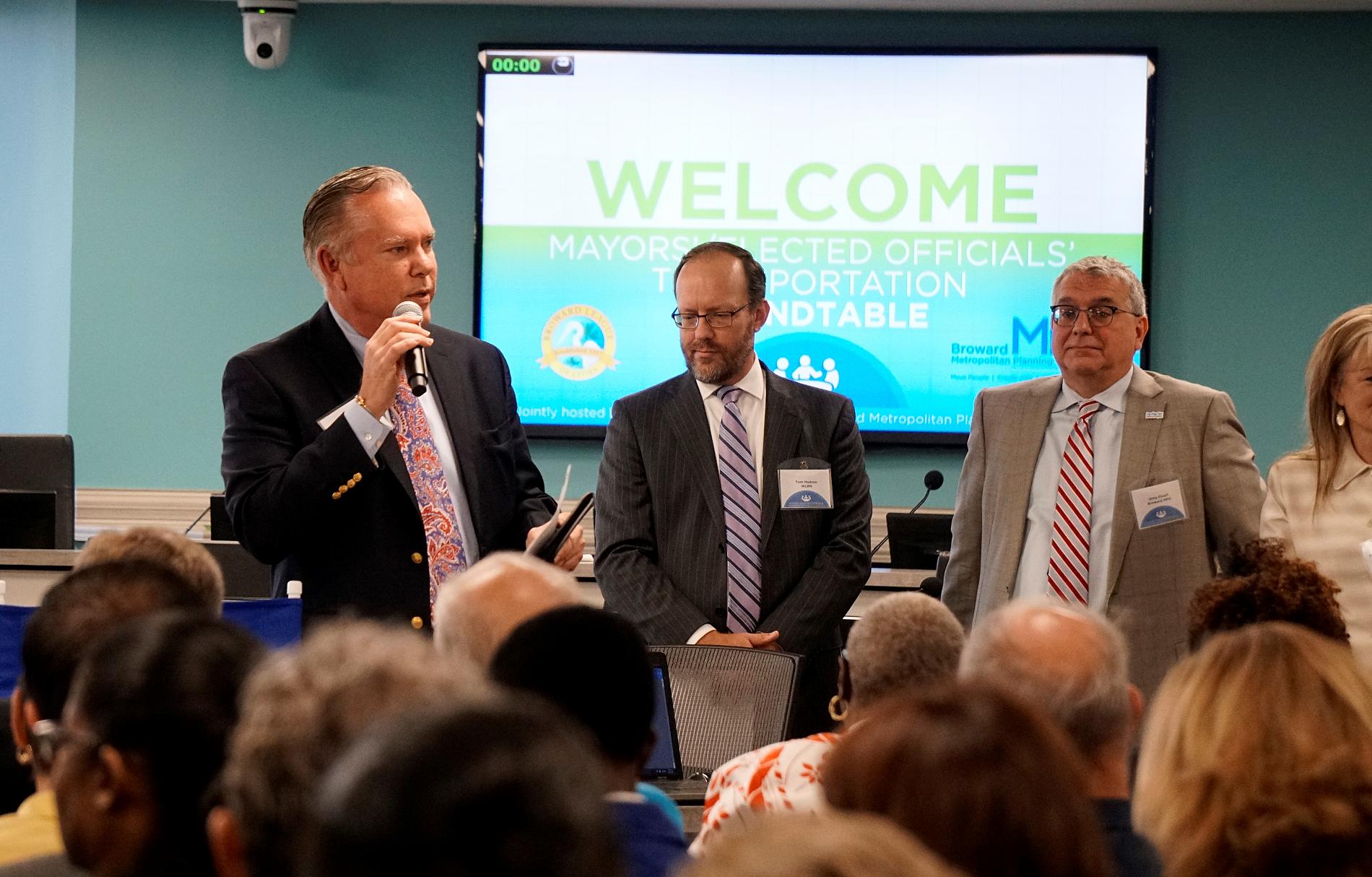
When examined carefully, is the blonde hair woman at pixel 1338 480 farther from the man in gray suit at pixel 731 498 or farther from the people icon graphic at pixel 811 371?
the people icon graphic at pixel 811 371

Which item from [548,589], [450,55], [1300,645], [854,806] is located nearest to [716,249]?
[548,589]

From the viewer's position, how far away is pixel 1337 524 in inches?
132

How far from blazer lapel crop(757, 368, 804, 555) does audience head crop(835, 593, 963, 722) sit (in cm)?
150

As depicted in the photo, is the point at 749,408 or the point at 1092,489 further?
the point at 749,408

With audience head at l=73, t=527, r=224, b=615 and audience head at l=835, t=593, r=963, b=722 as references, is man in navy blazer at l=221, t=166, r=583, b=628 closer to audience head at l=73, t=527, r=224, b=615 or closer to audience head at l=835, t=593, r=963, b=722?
audience head at l=73, t=527, r=224, b=615

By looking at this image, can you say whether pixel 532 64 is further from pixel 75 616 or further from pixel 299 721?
pixel 299 721

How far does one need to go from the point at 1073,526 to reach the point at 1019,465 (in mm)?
192

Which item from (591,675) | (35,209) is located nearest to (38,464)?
(35,209)

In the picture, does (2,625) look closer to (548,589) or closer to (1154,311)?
(548,589)

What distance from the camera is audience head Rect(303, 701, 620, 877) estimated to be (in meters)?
0.72

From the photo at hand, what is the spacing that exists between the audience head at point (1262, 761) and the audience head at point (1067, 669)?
0.37ft

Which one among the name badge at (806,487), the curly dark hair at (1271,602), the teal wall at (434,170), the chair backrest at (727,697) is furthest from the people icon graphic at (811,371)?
the curly dark hair at (1271,602)

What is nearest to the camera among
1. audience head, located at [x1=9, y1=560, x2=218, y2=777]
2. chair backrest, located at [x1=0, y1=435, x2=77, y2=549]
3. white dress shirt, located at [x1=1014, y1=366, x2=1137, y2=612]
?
audience head, located at [x1=9, y1=560, x2=218, y2=777]

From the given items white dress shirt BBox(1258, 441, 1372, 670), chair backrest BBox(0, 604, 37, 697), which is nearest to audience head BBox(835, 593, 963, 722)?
white dress shirt BBox(1258, 441, 1372, 670)
